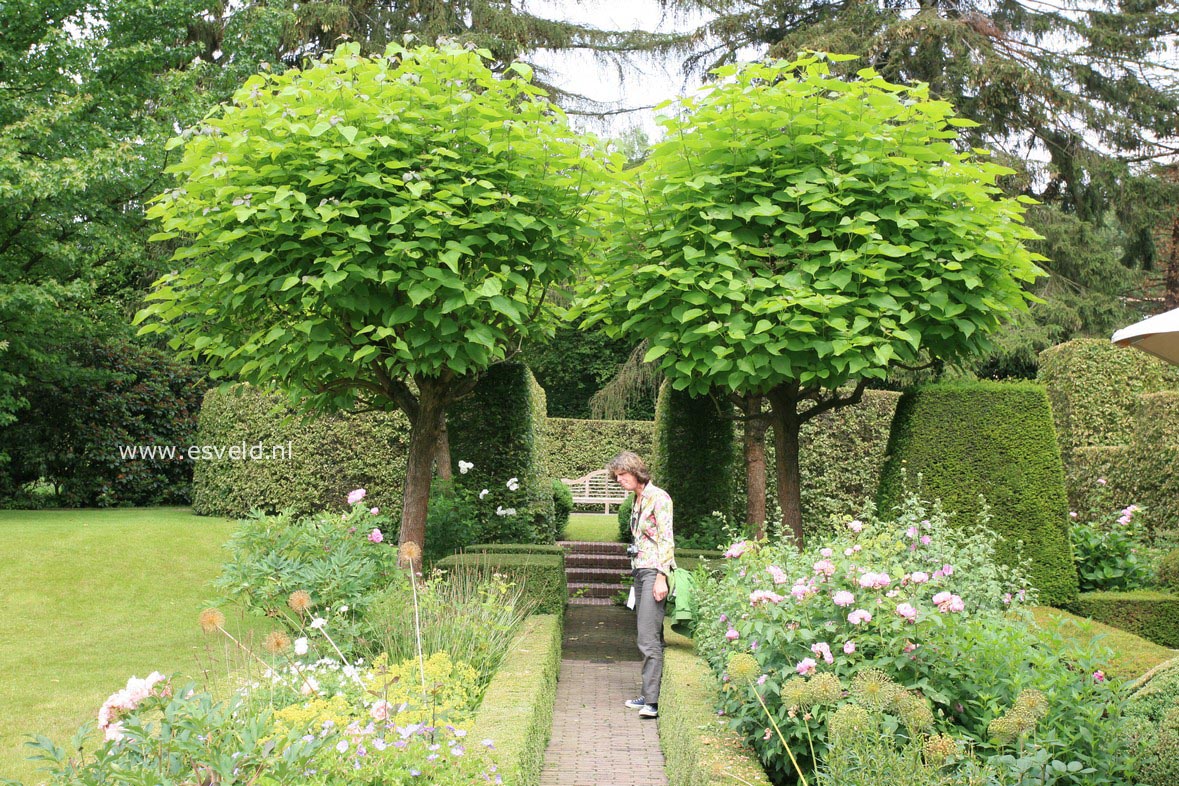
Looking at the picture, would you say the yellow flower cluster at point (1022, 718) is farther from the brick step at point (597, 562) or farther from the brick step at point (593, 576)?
the brick step at point (597, 562)

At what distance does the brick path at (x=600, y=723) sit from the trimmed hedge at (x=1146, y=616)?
4.13 metres

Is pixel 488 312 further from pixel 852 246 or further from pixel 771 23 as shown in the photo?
pixel 771 23

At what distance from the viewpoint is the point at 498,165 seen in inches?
264

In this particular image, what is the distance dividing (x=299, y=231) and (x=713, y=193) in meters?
3.13

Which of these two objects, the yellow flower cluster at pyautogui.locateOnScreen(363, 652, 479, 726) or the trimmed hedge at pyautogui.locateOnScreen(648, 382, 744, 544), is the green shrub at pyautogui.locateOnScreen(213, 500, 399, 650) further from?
the trimmed hedge at pyautogui.locateOnScreen(648, 382, 744, 544)

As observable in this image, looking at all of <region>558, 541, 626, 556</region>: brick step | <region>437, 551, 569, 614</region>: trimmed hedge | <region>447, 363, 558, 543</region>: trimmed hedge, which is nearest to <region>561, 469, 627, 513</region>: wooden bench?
<region>558, 541, 626, 556</region>: brick step

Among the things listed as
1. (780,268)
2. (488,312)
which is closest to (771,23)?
(780,268)

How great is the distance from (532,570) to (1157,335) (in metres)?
4.94

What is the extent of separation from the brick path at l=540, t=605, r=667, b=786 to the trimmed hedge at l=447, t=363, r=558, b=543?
1.42 meters

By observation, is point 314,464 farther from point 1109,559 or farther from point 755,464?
point 1109,559

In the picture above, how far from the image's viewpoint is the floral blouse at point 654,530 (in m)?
6.06

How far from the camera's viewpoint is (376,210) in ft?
22.6

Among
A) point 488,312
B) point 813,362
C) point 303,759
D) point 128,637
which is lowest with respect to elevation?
point 128,637

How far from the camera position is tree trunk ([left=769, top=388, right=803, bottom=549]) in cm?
839
